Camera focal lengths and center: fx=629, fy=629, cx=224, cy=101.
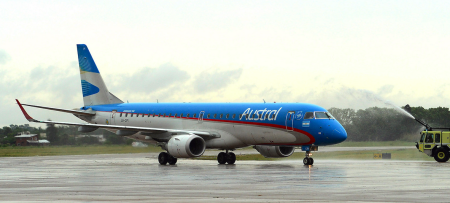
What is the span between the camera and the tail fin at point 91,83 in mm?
48344

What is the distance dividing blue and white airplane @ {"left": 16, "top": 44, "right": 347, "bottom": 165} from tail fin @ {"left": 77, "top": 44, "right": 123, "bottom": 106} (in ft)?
2.96

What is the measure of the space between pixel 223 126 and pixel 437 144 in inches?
543

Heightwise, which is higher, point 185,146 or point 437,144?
point 437,144

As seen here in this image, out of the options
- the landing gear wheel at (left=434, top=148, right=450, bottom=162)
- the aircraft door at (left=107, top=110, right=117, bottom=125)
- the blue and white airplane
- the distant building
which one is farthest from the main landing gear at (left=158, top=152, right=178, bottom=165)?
the distant building

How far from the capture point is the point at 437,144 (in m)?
40.3

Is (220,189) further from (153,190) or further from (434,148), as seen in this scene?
(434,148)

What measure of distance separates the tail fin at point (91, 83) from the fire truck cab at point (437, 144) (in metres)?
22.4

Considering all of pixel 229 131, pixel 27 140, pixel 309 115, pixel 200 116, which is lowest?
pixel 27 140

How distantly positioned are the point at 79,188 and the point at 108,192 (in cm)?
205

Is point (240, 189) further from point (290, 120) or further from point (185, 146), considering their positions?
point (185, 146)

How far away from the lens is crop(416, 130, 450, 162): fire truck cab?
39719 millimetres

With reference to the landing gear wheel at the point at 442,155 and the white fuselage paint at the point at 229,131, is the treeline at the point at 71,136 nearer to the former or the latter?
the white fuselage paint at the point at 229,131

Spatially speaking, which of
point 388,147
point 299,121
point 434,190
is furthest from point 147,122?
point 388,147

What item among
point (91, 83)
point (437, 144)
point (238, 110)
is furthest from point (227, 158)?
point (91, 83)
